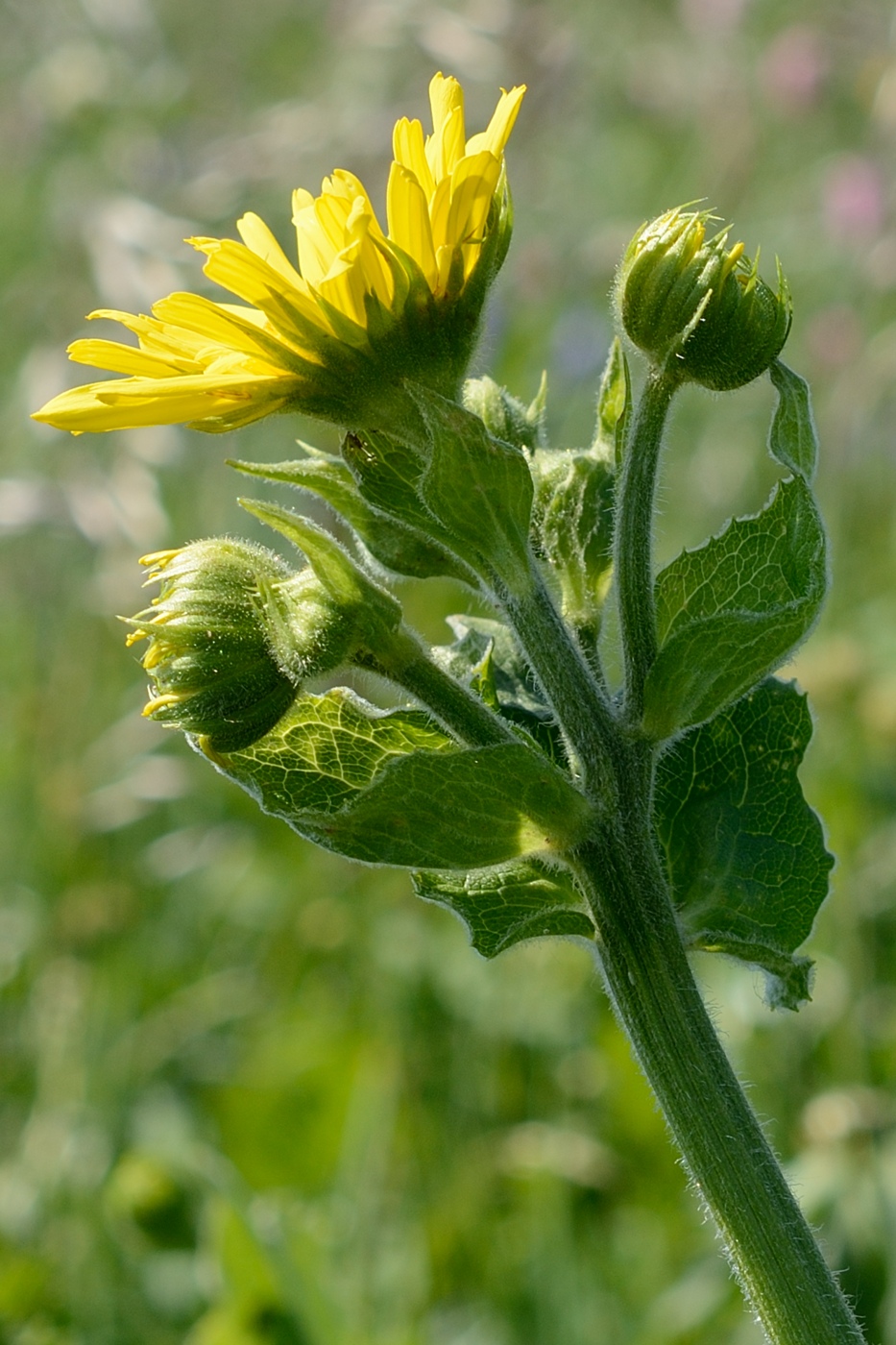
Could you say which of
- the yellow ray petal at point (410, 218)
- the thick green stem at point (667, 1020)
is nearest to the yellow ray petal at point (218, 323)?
the yellow ray petal at point (410, 218)

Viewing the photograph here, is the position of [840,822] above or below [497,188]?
below

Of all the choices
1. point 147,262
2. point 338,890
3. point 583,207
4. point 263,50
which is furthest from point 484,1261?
point 263,50

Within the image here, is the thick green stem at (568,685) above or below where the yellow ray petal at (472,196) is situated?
below

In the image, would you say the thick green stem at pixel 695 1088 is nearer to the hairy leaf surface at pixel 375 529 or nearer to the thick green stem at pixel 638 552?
the thick green stem at pixel 638 552

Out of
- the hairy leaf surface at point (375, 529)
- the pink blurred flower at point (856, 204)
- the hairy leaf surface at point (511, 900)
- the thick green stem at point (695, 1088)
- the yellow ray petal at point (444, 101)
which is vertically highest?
the pink blurred flower at point (856, 204)

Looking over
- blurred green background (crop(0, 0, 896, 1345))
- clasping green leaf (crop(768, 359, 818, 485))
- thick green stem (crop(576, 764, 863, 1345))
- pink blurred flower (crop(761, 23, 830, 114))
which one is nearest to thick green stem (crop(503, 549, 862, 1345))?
thick green stem (crop(576, 764, 863, 1345))

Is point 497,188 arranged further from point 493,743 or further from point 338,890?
point 338,890
